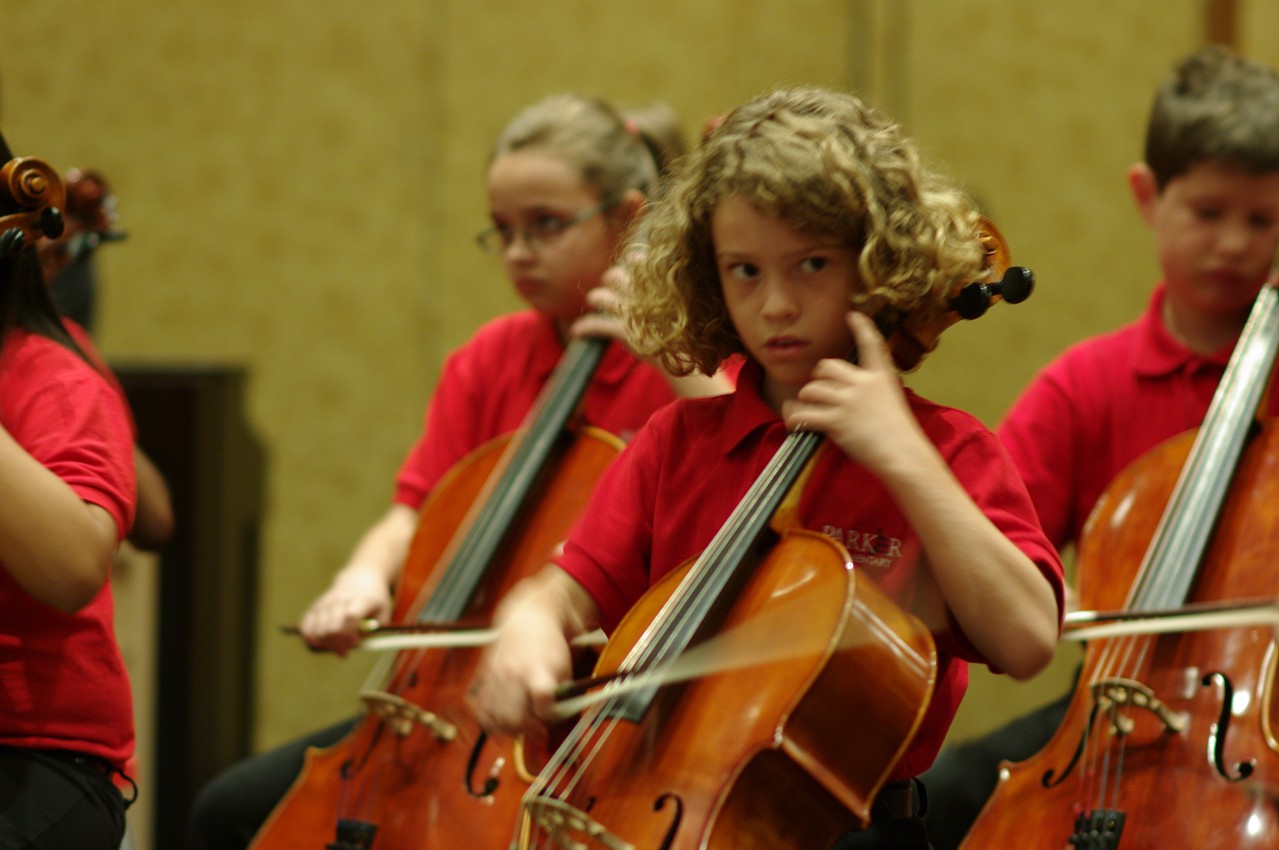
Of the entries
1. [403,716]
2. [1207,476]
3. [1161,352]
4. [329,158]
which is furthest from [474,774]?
[329,158]

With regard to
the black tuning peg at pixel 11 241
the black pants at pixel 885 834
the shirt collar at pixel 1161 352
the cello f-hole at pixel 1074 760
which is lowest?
the cello f-hole at pixel 1074 760

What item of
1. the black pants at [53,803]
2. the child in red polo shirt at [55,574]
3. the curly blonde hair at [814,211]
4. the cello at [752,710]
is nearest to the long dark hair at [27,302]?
the child in red polo shirt at [55,574]

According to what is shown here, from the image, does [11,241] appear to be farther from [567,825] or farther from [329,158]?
[329,158]

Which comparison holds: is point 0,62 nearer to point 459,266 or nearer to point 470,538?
point 459,266

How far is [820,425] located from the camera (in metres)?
1.13

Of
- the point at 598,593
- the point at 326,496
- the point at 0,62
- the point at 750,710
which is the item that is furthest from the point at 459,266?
the point at 750,710

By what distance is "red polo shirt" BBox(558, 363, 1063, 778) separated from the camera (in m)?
1.16

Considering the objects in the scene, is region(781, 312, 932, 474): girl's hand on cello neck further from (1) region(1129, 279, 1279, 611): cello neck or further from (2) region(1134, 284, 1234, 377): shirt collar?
(2) region(1134, 284, 1234, 377): shirt collar

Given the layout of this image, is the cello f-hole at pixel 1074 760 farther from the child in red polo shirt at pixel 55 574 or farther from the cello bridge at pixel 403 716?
the child in red polo shirt at pixel 55 574

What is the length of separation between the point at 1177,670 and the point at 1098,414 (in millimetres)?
548

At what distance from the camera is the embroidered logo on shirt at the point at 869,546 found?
117 centimetres

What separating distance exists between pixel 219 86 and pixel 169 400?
101 cm

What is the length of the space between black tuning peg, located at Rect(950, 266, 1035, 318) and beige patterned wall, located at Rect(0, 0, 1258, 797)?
2.17 metres

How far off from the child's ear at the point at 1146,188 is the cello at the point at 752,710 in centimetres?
85
